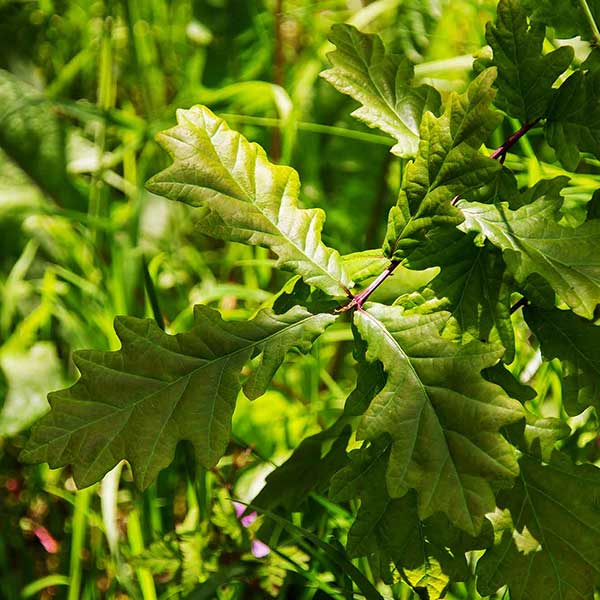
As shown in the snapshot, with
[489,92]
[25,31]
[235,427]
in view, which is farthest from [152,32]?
[489,92]

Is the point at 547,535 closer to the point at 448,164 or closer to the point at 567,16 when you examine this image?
→ the point at 448,164

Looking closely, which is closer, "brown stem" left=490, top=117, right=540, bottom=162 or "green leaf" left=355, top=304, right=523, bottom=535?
"green leaf" left=355, top=304, right=523, bottom=535

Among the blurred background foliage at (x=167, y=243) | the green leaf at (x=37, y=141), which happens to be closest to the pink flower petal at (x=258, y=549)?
the blurred background foliage at (x=167, y=243)

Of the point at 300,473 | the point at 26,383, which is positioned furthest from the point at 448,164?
the point at 26,383

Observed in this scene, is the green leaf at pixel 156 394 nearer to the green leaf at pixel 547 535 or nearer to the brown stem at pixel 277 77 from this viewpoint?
the green leaf at pixel 547 535

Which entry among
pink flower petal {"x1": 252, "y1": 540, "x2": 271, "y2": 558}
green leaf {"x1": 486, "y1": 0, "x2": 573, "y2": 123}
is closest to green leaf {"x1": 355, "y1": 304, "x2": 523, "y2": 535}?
green leaf {"x1": 486, "y1": 0, "x2": 573, "y2": 123}

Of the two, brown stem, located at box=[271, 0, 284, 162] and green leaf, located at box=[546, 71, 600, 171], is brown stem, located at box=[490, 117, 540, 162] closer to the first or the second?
green leaf, located at box=[546, 71, 600, 171]
